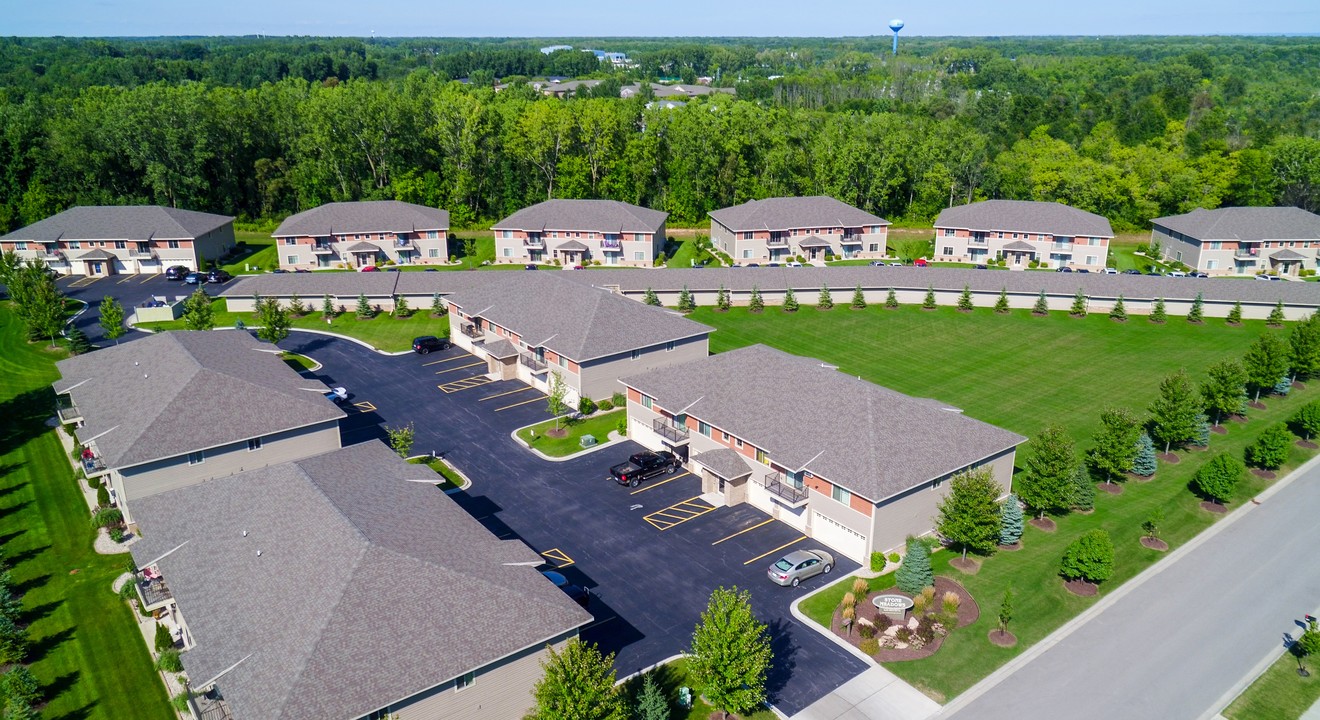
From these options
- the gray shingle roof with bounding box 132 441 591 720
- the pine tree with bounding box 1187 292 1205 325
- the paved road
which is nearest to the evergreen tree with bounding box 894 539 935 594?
the paved road

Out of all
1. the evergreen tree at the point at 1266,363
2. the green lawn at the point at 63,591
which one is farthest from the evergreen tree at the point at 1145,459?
the green lawn at the point at 63,591

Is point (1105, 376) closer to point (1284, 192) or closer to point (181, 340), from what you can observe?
point (181, 340)

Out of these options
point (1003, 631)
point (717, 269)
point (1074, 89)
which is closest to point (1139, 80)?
point (1074, 89)

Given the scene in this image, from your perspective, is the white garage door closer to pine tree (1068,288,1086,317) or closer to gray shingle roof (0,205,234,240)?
pine tree (1068,288,1086,317)

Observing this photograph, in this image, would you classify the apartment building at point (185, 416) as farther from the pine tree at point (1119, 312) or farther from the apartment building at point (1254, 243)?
the apartment building at point (1254, 243)

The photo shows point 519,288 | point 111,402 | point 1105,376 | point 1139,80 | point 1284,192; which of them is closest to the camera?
point 111,402

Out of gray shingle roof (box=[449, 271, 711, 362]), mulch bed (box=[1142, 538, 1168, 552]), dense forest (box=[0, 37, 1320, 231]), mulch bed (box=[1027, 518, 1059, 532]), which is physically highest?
dense forest (box=[0, 37, 1320, 231])
